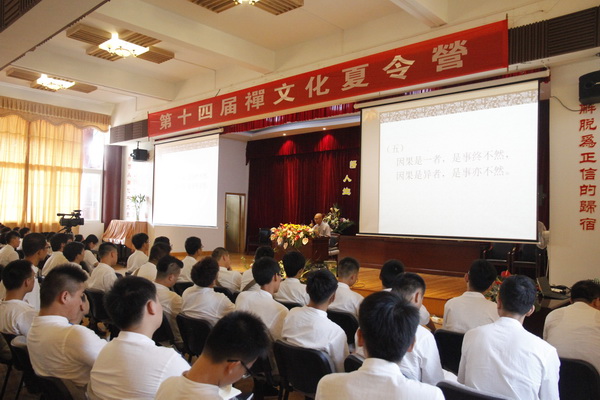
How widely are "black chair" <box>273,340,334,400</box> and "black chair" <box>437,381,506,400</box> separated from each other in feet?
1.93

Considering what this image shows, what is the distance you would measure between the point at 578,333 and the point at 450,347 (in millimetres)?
594

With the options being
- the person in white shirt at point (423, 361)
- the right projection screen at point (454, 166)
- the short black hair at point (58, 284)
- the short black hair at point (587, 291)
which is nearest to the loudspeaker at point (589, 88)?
the right projection screen at point (454, 166)

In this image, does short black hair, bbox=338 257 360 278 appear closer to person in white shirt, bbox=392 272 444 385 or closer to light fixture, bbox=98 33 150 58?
person in white shirt, bbox=392 272 444 385

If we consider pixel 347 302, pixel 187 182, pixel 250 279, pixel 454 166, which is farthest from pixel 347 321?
pixel 187 182

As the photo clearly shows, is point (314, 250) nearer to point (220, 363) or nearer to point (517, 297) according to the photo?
point (517, 297)

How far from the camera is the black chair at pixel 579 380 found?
1874 mm

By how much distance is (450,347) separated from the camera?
2.35m

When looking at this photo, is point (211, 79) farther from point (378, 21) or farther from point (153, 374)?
point (153, 374)

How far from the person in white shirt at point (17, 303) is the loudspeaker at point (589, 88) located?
189 inches

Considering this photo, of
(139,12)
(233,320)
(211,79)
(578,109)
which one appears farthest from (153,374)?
(211,79)

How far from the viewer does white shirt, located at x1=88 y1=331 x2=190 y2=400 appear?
1.41 meters

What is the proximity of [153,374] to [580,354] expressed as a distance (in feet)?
6.14

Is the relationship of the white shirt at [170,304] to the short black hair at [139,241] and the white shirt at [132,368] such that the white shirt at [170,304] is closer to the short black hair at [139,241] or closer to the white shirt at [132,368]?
the white shirt at [132,368]

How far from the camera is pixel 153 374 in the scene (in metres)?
1.42
